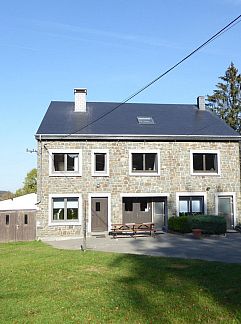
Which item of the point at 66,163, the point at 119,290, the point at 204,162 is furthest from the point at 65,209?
the point at 119,290

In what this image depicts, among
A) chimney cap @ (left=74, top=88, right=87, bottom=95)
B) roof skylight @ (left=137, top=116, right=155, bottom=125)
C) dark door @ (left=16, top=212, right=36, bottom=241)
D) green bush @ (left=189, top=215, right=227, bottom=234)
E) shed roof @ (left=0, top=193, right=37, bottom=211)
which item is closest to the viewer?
green bush @ (left=189, top=215, right=227, bottom=234)

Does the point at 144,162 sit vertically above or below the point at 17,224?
above

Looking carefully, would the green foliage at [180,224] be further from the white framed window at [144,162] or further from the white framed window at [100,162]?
the white framed window at [100,162]

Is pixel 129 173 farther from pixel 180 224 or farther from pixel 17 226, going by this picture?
pixel 17 226

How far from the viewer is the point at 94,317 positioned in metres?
7.35

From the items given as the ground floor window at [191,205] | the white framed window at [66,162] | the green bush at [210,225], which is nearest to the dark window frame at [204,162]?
the ground floor window at [191,205]

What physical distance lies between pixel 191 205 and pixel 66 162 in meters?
8.25

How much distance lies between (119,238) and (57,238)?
3.86m

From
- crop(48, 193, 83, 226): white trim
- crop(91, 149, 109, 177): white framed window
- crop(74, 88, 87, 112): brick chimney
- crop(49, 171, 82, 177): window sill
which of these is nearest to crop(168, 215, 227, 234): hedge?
crop(91, 149, 109, 177): white framed window

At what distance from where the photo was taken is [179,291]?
9148 millimetres

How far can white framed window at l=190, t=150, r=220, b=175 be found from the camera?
24.6m

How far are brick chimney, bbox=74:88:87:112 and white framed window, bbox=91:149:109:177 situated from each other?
5.19 m

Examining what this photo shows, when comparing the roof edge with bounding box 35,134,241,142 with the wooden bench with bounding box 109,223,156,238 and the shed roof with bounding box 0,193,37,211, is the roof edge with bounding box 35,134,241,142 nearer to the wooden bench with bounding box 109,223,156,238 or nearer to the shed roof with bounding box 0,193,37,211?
the shed roof with bounding box 0,193,37,211

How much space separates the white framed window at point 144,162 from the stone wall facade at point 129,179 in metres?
0.22
